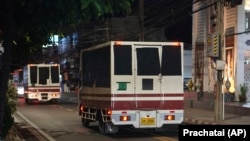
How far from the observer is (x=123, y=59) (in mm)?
16062

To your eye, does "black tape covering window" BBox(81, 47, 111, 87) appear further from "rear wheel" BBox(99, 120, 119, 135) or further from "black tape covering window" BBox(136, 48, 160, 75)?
"rear wheel" BBox(99, 120, 119, 135)

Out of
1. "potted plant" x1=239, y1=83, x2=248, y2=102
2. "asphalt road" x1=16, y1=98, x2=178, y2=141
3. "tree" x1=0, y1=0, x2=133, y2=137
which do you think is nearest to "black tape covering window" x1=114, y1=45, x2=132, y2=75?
"asphalt road" x1=16, y1=98, x2=178, y2=141

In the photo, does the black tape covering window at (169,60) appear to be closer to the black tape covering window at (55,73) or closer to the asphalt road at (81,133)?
the asphalt road at (81,133)

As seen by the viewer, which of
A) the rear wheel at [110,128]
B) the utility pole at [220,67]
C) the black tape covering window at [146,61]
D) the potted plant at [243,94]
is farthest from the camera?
the potted plant at [243,94]

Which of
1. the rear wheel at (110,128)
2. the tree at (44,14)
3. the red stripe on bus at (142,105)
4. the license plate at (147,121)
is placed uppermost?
the tree at (44,14)

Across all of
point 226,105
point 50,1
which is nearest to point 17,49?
point 50,1

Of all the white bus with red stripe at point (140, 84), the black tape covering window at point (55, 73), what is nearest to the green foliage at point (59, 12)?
the white bus with red stripe at point (140, 84)

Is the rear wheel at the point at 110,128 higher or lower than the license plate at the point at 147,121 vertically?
lower

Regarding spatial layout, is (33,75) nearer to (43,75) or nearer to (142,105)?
(43,75)

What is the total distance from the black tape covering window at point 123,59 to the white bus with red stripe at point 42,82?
894 inches

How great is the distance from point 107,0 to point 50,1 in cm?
75

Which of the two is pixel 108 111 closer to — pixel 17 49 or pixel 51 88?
pixel 17 49

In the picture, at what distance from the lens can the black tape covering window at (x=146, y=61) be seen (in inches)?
641

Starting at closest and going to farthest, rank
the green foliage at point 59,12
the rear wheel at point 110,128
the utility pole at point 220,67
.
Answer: the green foliage at point 59,12 → the rear wheel at point 110,128 → the utility pole at point 220,67
